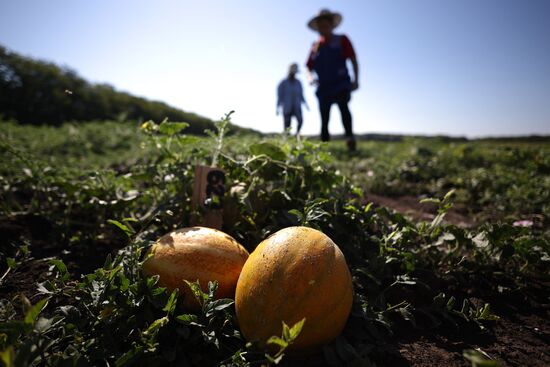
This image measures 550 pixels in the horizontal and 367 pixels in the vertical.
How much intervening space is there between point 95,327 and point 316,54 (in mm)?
5466

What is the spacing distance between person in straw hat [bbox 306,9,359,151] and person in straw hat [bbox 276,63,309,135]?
2.55ft

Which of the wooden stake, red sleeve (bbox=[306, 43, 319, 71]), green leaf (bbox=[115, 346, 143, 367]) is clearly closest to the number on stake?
the wooden stake

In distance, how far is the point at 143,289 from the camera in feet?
3.87

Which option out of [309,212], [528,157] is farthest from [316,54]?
[309,212]

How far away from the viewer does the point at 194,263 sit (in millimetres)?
1289

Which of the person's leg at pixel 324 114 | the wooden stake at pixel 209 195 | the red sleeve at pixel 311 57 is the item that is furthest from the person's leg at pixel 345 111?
the wooden stake at pixel 209 195

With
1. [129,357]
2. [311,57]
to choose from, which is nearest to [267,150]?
[129,357]

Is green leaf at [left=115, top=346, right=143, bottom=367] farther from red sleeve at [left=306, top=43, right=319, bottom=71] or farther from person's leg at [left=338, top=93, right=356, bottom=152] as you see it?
red sleeve at [left=306, top=43, right=319, bottom=71]

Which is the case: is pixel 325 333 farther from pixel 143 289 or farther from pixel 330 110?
pixel 330 110

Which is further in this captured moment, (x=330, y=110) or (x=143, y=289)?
(x=330, y=110)

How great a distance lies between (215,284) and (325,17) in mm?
5766

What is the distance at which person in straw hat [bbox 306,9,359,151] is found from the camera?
5.41 meters

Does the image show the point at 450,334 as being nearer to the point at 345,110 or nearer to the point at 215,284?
the point at 215,284

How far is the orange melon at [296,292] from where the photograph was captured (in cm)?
104
